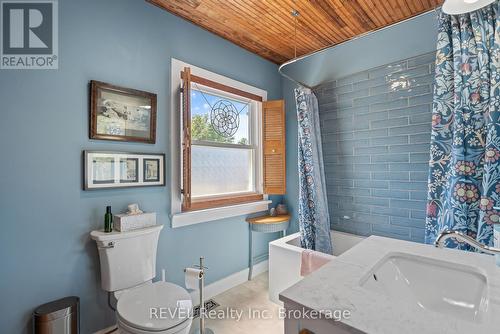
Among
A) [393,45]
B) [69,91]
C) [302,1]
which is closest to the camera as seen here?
[69,91]

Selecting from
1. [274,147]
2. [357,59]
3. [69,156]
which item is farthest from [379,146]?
[69,156]

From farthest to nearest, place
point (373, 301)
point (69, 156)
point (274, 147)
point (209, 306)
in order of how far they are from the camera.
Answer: point (274, 147) → point (209, 306) → point (69, 156) → point (373, 301)

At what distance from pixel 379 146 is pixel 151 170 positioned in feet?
7.07

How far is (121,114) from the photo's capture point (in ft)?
5.85

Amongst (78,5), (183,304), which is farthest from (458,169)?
(78,5)

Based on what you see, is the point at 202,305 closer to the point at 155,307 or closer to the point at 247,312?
the point at 155,307

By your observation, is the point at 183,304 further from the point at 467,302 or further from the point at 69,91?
the point at 69,91

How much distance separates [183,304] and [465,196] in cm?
185

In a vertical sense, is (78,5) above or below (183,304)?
above

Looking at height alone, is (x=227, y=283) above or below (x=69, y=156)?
below

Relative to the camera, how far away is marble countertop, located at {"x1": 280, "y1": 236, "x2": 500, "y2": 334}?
60 centimetres

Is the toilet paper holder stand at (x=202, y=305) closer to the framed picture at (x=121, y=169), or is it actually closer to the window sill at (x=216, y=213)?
the window sill at (x=216, y=213)

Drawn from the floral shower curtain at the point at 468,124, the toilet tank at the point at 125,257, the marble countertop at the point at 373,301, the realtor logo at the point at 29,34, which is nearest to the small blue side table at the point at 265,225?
the toilet tank at the point at 125,257

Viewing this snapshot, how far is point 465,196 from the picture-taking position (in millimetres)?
1448
